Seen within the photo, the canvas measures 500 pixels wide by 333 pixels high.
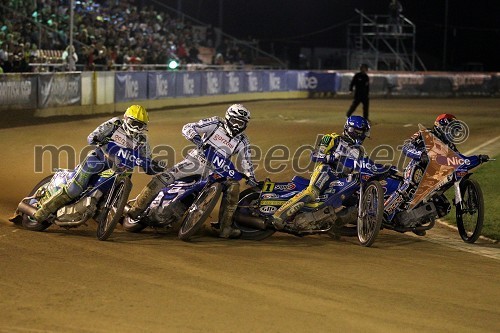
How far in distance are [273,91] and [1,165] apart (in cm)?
2726

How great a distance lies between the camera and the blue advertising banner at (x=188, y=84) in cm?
3547

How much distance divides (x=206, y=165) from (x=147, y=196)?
2.66 ft

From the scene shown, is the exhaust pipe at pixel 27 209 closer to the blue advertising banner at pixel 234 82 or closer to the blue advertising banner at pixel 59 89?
the blue advertising banner at pixel 59 89

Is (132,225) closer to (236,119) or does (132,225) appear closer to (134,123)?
(134,123)

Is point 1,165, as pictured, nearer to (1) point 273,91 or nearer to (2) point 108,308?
(2) point 108,308

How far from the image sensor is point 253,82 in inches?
1641

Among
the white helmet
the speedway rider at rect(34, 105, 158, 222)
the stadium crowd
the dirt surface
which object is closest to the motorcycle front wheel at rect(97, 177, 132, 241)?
the dirt surface

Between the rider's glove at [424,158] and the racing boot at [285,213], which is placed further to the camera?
the rider's glove at [424,158]

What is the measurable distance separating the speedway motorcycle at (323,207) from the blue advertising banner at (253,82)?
30.3 metres

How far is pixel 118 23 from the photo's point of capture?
128ft

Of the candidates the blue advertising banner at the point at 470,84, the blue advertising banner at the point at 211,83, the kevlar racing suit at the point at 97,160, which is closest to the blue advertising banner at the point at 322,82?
the blue advertising banner at the point at 470,84

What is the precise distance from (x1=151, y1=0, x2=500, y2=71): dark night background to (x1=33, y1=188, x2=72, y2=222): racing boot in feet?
161

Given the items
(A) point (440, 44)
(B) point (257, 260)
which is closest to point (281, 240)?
(B) point (257, 260)

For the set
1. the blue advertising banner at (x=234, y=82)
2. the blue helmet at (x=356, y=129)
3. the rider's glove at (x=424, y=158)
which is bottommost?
the rider's glove at (x=424, y=158)
